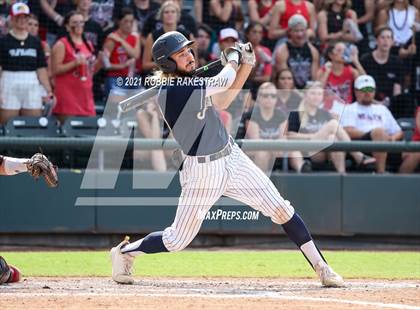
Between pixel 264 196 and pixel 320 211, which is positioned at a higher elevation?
pixel 264 196

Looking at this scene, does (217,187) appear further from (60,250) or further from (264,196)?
(60,250)

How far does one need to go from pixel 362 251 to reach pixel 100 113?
3672mm

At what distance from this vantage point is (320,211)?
10453 mm

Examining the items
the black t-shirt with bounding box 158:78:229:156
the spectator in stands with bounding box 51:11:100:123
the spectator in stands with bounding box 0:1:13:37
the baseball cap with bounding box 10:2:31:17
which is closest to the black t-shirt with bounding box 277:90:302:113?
the spectator in stands with bounding box 51:11:100:123

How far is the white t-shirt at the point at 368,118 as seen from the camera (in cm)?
1098

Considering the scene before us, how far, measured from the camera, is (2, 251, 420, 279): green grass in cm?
798

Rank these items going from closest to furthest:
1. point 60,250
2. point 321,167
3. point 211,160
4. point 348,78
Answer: point 211,160
point 60,250
point 321,167
point 348,78

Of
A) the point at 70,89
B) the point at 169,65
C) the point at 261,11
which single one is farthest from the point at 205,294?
the point at 261,11

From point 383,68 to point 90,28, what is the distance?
3.86 metres

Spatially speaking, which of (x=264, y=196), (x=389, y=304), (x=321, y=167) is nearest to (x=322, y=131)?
(x=321, y=167)

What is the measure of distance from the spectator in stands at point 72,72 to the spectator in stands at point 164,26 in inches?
28.0

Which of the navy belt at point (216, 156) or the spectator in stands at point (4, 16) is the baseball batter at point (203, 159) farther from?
the spectator in stands at point (4, 16)

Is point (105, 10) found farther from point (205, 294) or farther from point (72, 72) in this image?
point (205, 294)

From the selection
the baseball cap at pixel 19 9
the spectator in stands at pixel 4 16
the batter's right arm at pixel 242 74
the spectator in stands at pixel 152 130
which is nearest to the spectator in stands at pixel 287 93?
the spectator in stands at pixel 152 130
